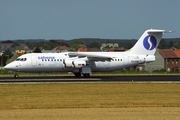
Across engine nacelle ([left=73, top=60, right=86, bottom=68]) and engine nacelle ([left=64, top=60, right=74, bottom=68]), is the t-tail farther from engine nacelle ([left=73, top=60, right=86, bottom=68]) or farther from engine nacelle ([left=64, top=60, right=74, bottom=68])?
engine nacelle ([left=64, top=60, right=74, bottom=68])

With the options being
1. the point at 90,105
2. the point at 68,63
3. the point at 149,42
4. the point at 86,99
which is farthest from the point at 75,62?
the point at 90,105

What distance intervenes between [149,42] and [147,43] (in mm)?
354

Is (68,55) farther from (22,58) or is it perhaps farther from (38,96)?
(38,96)

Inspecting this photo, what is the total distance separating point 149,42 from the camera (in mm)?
46312

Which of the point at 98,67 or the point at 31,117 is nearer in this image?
the point at 31,117

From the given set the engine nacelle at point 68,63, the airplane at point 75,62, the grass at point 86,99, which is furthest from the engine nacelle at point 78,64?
the grass at point 86,99

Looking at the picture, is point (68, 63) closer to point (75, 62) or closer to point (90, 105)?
point (75, 62)

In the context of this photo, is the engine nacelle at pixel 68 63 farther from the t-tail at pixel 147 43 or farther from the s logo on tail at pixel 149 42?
the s logo on tail at pixel 149 42

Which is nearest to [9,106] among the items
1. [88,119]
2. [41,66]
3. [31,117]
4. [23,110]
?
[23,110]

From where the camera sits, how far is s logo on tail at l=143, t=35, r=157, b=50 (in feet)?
151

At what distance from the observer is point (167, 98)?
73.4 ft

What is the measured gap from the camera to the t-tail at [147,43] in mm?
45906

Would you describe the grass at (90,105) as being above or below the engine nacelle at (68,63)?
below
